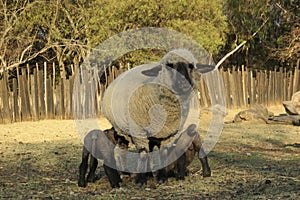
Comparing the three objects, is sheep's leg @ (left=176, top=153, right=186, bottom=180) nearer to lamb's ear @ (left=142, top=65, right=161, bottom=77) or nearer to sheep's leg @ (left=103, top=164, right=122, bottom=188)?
sheep's leg @ (left=103, top=164, right=122, bottom=188)

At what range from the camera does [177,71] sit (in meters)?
4.81

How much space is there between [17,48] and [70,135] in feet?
31.1

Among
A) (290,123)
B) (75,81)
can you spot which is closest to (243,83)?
(290,123)

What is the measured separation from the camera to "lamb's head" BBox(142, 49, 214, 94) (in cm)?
480

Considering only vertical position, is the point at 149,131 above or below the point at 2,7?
below

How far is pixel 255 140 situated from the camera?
9680mm

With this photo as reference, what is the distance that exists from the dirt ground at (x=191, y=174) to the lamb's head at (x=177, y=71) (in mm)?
1086

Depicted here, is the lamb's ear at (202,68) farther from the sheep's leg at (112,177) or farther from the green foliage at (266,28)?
the green foliage at (266,28)

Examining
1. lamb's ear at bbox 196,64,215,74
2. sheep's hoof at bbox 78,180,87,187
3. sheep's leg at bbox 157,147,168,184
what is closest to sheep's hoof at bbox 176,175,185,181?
sheep's leg at bbox 157,147,168,184

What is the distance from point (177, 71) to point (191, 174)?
1.71 meters

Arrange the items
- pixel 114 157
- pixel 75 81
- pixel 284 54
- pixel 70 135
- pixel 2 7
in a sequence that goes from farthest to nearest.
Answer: pixel 284 54
pixel 2 7
pixel 75 81
pixel 70 135
pixel 114 157

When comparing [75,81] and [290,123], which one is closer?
[290,123]

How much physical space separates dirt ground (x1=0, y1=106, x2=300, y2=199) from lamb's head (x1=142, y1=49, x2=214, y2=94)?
109cm

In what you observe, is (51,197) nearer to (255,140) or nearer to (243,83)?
(255,140)
